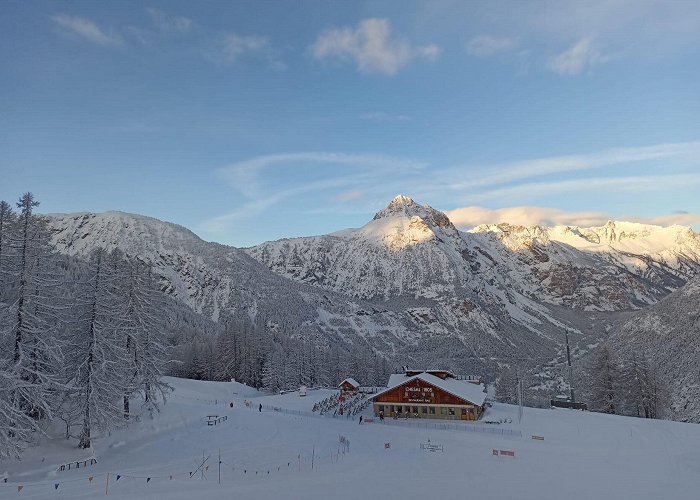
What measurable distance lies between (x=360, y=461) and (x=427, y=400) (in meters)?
29.0

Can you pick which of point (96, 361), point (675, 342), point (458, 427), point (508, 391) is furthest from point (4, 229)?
point (675, 342)

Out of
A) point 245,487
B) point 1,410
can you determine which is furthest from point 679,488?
point 1,410

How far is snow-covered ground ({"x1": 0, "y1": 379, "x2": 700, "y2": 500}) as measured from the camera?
998 inches

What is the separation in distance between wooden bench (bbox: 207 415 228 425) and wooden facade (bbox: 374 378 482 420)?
21.0 metres

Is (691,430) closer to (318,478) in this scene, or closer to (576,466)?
(576,466)

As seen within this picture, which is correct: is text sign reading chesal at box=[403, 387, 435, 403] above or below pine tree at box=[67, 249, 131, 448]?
below

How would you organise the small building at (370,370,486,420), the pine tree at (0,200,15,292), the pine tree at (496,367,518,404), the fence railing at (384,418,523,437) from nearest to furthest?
the pine tree at (0,200,15,292) → the fence railing at (384,418,523,437) → the small building at (370,370,486,420) → the pine tree at (496,367,518,404)

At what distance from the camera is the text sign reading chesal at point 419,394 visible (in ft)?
200

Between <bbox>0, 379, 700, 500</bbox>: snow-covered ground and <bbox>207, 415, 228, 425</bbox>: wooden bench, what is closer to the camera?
<bbox>0, 379, 700, 500</bbox>: snow-covered ground

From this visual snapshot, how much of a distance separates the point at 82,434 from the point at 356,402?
4231 cm

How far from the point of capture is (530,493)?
25516 mm

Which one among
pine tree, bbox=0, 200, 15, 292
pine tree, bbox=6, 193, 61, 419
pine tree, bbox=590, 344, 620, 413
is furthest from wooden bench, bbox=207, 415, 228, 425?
pine tree, bbox=590, 344, 620, 413

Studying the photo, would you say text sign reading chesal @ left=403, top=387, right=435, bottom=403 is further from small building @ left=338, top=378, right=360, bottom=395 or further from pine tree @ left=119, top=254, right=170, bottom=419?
pine tree @ left=119, top=254, right=170, bottom=419

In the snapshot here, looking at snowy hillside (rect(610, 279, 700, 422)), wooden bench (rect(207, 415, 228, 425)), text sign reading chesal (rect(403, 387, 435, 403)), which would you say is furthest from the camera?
snowy hillside (rect(610, 279, 700, 422))
